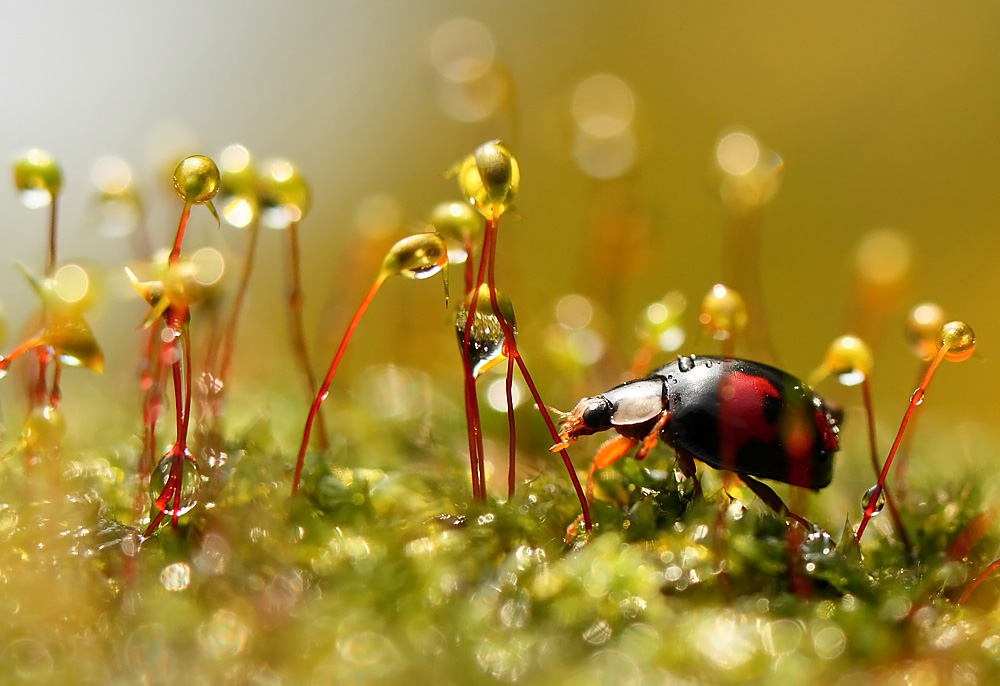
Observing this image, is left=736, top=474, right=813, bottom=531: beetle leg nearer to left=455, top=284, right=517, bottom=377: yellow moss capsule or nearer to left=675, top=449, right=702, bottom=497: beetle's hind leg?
left=675, top=449, right=702, bottom=497: beetle's hind leg

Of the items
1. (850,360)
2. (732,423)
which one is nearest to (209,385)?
(732,423)

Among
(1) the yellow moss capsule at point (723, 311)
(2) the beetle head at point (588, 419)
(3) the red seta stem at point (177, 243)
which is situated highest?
(3) the red seta stem at point (177, 243)

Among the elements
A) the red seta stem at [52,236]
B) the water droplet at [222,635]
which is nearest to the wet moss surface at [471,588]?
the water droplet at [222,635]

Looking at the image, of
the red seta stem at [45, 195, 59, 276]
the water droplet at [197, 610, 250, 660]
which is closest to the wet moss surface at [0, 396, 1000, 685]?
the water droplet at [197, 610, 250, 660]

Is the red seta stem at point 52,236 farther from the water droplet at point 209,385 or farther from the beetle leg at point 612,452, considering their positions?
the beetle leg at point 612,452

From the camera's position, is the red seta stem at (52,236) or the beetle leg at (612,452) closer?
the beetle leg at (612,452)

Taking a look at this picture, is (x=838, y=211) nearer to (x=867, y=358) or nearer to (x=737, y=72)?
(x=737, y=72)
